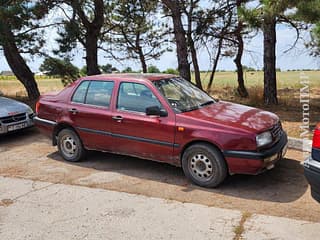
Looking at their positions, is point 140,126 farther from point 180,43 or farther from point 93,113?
point 180,43

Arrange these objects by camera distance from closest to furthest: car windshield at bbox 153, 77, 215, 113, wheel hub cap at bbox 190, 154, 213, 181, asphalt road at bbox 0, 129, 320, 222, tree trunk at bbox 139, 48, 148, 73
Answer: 1. asphalt road at bbox 0, 129, 320, 222
2. wheel hub cap at bbox 190, 154, 213, 181
3. car windshield at bbox 153, 77, 215, 113
4. tree trunk at bbox 139, 48, 148, 73

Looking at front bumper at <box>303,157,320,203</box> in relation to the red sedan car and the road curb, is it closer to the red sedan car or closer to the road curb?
the red sedan car

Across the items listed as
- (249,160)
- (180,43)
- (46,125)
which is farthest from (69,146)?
(180,43)

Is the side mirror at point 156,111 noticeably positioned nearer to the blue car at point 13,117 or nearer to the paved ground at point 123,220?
the paved ground at point 123,220

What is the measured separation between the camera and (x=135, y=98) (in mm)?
5613

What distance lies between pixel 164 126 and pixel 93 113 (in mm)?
1392

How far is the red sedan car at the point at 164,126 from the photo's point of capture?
477 centimetres

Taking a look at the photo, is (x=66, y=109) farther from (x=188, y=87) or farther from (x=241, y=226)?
(x=241, y=226)

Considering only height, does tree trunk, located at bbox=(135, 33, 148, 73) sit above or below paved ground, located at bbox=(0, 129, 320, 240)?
above

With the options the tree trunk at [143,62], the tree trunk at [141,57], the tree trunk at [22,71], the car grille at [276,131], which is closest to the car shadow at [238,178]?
the car grille at [276,131]

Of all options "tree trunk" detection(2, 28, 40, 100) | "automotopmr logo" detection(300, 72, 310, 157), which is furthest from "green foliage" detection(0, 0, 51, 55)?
"automotopmr logo" detection(300, 72, 310, 157)

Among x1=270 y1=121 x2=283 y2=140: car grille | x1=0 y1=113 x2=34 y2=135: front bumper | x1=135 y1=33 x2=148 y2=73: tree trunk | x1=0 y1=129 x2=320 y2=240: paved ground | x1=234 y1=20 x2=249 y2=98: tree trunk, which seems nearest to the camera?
x1=0 y1=129 x2=320 y2=240: paved ground

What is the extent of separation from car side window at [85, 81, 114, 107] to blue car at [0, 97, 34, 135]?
8.97 feet

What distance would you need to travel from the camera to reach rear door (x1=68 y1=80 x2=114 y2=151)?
5.84m
